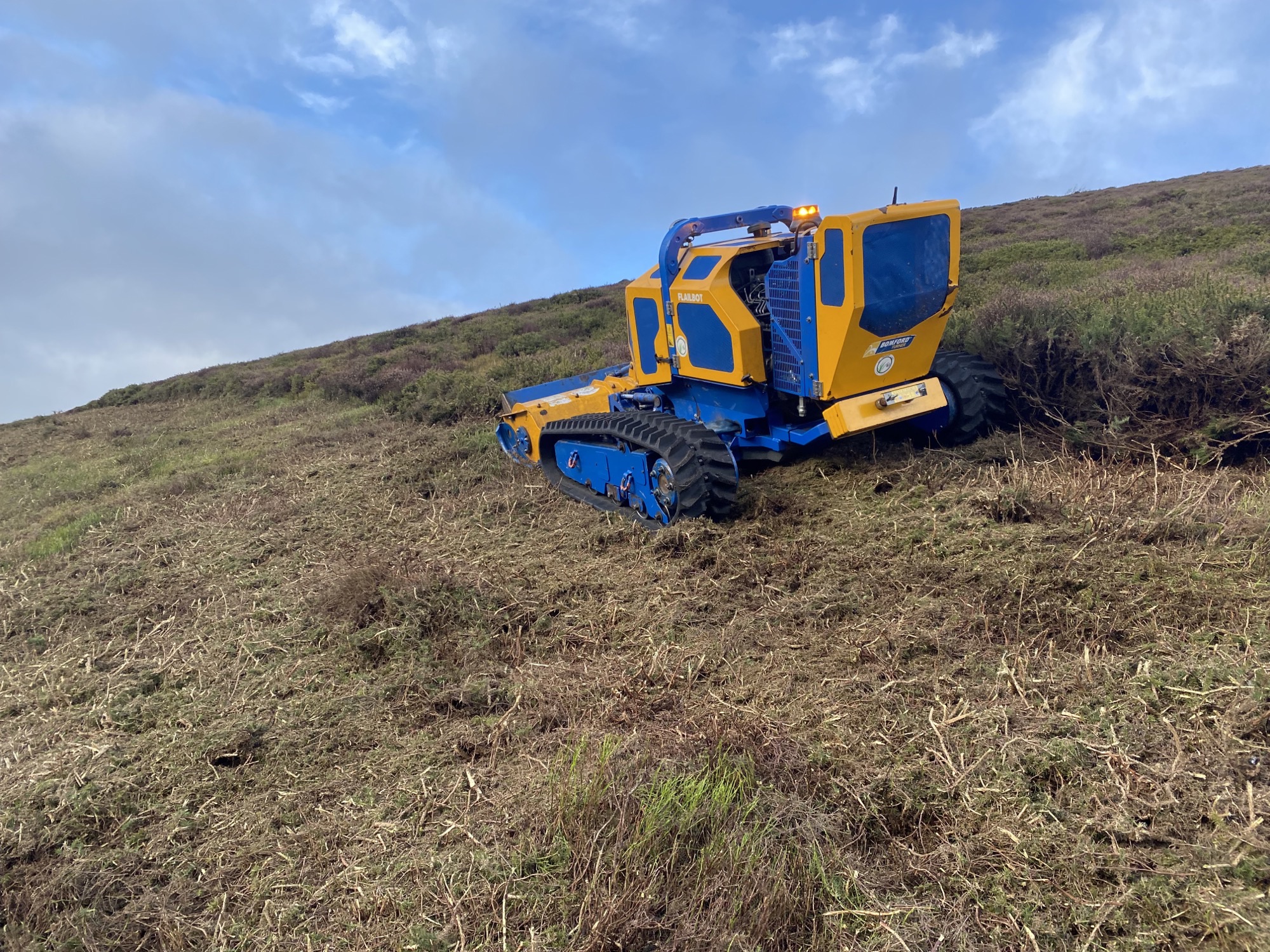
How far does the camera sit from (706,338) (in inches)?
257

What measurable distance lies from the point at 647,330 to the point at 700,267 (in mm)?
1065

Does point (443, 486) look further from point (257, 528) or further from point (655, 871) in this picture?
point (655, 871)

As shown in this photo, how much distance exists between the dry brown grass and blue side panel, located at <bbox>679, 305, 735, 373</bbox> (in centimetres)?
112

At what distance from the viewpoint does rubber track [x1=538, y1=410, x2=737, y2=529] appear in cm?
586

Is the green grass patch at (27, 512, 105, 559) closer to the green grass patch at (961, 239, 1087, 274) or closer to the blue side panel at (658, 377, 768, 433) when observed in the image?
the blue side panel at (658, 377, 768, 433)

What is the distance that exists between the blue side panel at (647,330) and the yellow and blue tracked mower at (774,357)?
2cm

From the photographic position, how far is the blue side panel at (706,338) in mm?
6301

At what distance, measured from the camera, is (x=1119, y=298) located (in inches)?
324

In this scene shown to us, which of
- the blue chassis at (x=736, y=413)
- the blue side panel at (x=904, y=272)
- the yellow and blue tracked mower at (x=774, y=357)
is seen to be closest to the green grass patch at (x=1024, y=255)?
the yellow and blue tracked mower at (x=774, y=357)

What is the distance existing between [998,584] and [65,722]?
215 inches

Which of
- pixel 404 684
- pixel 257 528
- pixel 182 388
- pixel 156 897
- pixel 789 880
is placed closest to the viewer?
Answer: pixel 789 880

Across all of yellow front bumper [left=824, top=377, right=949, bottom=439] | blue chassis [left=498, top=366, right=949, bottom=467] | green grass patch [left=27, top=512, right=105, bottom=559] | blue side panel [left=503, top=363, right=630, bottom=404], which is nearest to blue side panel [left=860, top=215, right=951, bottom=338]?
yellow front bumper [left=824, top=377, right=949, bottom=439]

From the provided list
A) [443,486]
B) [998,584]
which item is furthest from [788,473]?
[443,486]

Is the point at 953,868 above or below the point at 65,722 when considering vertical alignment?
below
